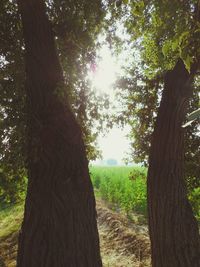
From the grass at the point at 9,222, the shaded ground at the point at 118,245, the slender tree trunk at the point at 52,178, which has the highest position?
the slender tree trunk at the point at 52,178

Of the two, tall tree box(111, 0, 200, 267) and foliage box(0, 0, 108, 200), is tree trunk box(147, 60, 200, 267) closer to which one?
tall tree box(111, 0, 200, 267)

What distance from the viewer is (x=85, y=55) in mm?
6992

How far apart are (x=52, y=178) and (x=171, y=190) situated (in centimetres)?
196

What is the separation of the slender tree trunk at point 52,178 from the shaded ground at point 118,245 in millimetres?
4888

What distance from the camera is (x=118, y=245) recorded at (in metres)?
10.8

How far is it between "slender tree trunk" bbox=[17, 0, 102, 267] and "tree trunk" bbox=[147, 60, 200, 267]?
1183 millimetres

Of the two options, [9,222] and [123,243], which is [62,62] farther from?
[9,222]

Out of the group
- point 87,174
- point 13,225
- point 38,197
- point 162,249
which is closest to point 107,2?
point 87,174

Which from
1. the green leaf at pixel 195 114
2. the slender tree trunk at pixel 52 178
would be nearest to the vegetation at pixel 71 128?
the slender tree trunk at pixel 52 178

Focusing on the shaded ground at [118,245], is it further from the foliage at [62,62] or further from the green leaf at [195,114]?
the green leaf at [195,114]

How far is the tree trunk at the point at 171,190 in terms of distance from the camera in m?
5.43

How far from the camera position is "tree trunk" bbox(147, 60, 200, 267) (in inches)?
214

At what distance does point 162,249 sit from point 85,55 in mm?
3889

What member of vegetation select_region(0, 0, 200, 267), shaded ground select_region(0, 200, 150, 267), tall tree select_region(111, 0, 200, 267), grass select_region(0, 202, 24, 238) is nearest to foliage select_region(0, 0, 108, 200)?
A: vegetation select_region(0, 0, 200, 267)
